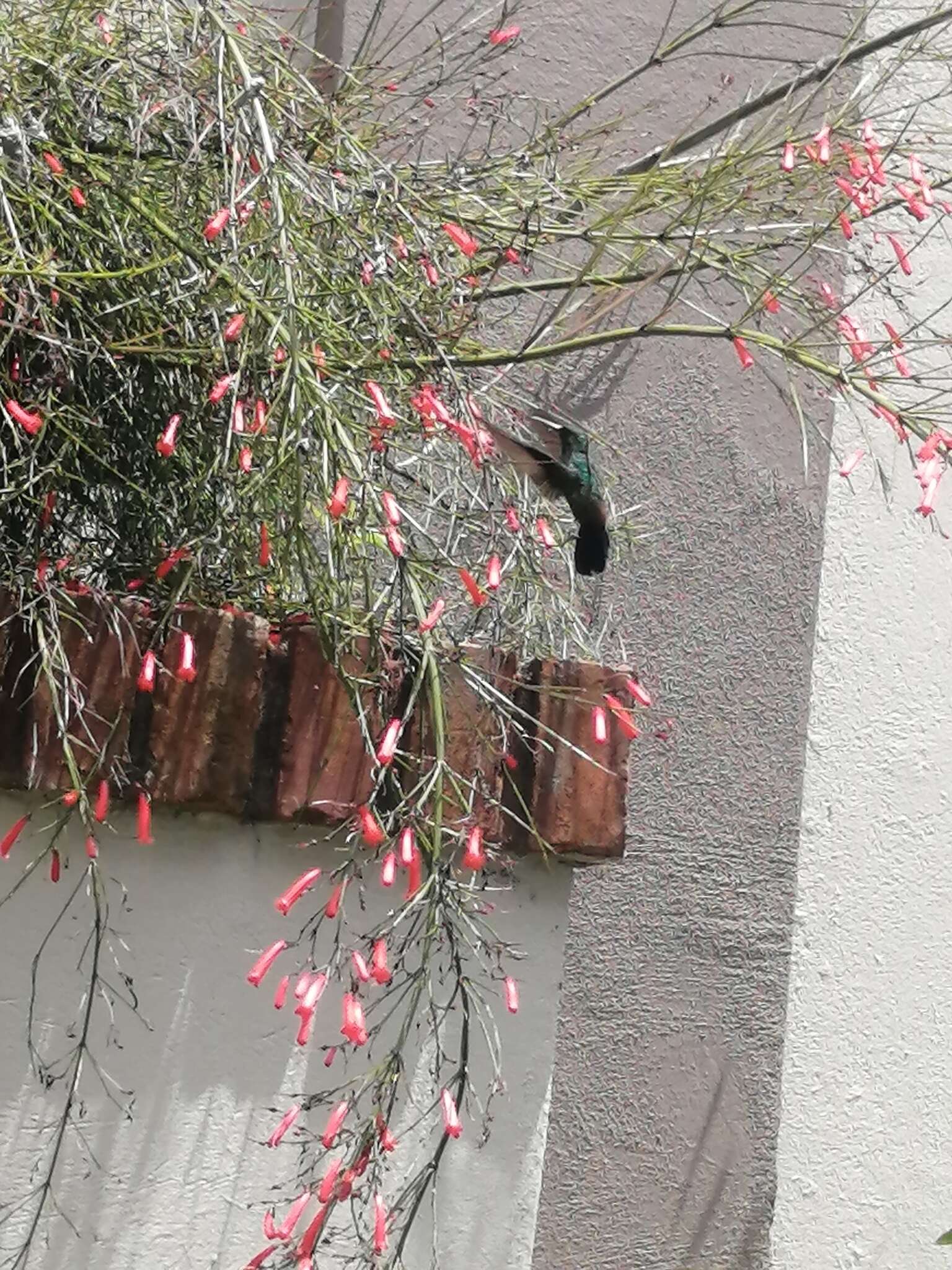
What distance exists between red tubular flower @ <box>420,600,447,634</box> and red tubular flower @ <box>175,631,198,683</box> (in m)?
0.21

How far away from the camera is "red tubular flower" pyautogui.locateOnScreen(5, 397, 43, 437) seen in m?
1.43

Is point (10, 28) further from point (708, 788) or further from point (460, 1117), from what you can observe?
point (708, 788)

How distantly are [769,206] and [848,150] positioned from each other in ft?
0.56

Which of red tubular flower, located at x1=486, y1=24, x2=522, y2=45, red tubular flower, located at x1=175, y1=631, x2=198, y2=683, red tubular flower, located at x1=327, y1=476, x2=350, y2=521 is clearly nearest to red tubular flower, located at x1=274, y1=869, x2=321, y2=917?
red tubular flower, located at x1=175, y1=631, x2=198, y2=683


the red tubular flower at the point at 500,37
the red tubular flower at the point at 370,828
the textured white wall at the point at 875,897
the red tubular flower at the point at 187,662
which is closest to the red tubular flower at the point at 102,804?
the red tubular flower at the point at 187,662

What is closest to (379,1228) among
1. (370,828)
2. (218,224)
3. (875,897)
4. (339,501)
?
(370,828)

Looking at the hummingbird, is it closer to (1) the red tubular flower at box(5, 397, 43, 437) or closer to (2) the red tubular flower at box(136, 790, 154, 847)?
(1) the red tubular flower at box(5, 397, 43, 437)

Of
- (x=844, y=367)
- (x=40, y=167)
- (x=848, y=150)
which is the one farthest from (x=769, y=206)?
(x=40, y=167)

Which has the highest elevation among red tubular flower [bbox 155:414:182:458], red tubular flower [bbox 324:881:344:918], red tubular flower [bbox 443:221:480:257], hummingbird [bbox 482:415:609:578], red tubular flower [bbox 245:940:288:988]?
red tubular flower [bbox 443:221:480:257]

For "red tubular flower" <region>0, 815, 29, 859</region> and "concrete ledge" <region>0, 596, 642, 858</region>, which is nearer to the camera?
"red tubular flower" <region>0, 815, 29, 859</region>

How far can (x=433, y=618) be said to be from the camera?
139cm

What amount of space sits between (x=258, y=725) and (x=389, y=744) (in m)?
0.24

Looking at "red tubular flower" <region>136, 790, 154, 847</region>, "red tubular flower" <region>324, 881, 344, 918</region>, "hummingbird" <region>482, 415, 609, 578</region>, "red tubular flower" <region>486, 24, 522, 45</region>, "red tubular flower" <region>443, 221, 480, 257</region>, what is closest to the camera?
"red tubular flower" <region>324, 881, 344, 918</region>

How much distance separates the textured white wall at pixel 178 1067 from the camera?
4.89 ft
